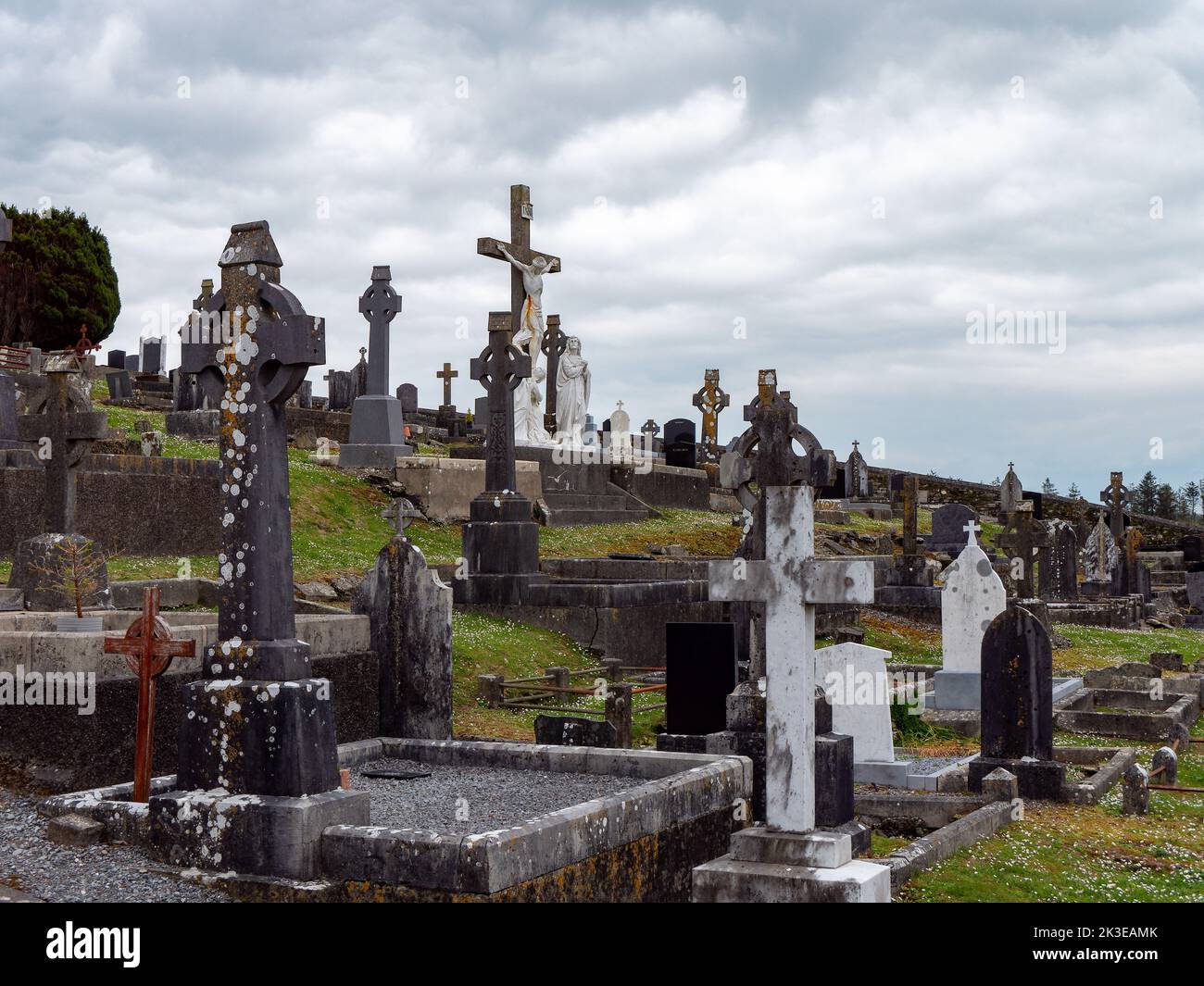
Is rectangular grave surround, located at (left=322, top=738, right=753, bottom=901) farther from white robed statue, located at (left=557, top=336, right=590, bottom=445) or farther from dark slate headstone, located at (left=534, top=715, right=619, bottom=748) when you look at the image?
white robed statue, located at (left=557, top=336, right=590, bottom=445)

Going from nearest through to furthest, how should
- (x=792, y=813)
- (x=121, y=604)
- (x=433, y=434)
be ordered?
1. (x=792, y=813)
2. (x=121, y=604)
3. (x=433, y=434)

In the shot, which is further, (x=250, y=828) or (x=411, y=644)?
(x=411, y=644)

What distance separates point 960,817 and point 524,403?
19701 millimetres

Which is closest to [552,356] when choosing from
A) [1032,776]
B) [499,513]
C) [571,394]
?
[571,394]

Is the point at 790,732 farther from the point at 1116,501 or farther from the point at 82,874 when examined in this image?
the point at 1116,501

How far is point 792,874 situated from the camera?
5941 mm

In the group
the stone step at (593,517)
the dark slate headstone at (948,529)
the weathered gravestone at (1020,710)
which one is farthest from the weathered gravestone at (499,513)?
the dark slate headstone at (948,529)

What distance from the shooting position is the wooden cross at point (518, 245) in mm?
23938

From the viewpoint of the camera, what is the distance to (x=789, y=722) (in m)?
6.26

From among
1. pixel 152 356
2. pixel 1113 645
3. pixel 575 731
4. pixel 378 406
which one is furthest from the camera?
pixel 152 356

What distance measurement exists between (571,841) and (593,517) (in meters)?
20.1

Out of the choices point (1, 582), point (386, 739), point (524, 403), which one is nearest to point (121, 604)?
point (1, 582)

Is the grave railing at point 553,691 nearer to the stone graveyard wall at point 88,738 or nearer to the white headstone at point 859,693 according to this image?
the white headstone at point 859,693
